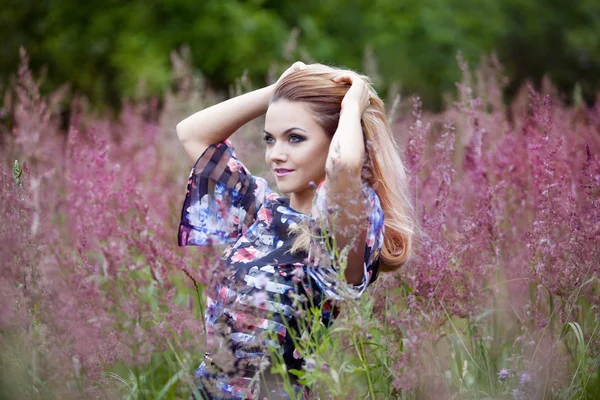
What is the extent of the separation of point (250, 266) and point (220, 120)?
0.65m

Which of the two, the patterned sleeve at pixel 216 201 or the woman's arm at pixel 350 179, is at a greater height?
the woman's arm at pixel 350 179

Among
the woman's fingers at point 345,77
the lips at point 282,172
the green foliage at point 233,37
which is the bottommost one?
the green foliage at point 233,37

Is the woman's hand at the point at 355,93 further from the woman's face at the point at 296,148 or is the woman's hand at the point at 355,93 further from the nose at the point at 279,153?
the nose at the point at 279,153

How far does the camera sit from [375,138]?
2348 mm

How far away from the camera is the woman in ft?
6.62

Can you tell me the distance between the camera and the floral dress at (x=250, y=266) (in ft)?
6.71

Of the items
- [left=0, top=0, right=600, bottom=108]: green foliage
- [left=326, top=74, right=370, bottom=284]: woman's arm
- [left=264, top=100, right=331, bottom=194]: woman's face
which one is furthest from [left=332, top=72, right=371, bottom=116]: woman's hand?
[left=0, top=0, right=600, bottom=108]: green foliage

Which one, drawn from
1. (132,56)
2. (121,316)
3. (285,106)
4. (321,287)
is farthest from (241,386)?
(132,56)

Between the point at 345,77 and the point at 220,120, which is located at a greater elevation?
the point at 345,77

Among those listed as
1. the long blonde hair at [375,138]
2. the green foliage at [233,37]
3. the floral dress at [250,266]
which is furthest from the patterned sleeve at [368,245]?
the green foliage at [233,37]

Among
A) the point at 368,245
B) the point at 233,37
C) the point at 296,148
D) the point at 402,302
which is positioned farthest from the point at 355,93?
the point at 233,37

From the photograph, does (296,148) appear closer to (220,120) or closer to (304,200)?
(304,200)

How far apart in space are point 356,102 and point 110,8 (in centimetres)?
947

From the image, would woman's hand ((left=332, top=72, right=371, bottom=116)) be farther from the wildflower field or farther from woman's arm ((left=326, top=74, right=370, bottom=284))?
the wildflower field
